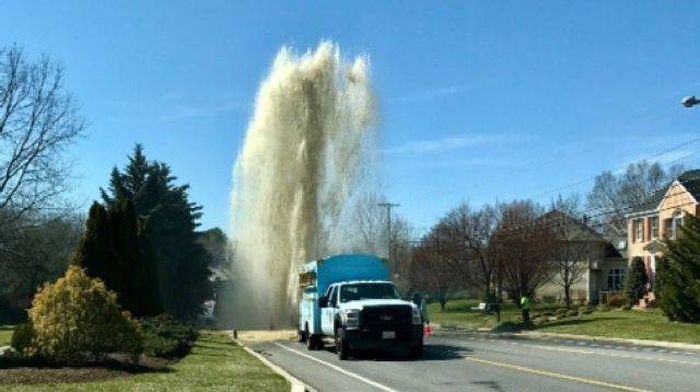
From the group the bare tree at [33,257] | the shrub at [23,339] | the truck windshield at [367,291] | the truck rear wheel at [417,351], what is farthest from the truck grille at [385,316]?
the bare tree at [33,257]

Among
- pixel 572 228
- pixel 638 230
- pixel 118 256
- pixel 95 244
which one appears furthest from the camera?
pixel 572 228

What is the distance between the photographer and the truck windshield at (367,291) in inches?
968

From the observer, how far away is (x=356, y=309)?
22.7 m

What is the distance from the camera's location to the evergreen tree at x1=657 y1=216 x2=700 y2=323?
3562 cm

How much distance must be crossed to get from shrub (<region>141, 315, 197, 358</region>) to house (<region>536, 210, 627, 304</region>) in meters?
45.9

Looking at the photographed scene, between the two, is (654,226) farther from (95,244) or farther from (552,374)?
(552,374)

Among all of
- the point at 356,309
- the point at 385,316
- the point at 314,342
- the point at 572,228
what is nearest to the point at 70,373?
the point at 356,309

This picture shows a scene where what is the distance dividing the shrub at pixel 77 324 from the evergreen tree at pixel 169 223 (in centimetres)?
3502

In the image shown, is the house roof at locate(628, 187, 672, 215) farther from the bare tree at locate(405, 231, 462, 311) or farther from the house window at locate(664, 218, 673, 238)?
the bare tree at locate(405, 231, 462, 311)

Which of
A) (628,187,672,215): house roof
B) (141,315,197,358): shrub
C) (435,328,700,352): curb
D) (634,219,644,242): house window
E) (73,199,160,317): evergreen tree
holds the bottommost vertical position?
(435,328,700,352): curb

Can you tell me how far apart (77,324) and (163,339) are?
5582 mm

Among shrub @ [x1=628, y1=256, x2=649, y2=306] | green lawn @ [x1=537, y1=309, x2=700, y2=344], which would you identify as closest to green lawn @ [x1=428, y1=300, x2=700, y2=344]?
green lawn @ [x1=537, y1=309, x2=700, y2=344]

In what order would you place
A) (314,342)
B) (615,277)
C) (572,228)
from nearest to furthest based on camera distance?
(314,342), (615,277), (572,228)

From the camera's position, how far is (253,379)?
610 inches
